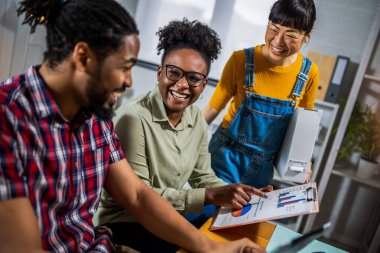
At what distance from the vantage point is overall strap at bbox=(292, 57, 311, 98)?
1778mm

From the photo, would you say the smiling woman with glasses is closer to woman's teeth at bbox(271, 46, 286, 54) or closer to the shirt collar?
the shirt collar

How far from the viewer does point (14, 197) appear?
0.74 meters

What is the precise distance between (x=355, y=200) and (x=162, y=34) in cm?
244

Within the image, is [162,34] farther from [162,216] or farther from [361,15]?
[361,15]

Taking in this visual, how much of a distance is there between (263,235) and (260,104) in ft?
2.71

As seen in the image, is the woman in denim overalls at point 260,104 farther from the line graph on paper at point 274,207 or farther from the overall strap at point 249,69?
the line graph on paper at point 274,207

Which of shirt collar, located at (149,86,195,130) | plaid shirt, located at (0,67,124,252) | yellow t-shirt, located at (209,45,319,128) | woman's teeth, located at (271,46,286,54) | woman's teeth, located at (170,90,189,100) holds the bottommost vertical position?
plaid shirt, located at (0,67,124,252)

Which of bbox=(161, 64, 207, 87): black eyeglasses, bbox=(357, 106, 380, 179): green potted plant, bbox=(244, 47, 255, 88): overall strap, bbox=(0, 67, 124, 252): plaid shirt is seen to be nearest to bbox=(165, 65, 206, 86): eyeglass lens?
bbox=(161, 64, 207, 87): black eyeglasses

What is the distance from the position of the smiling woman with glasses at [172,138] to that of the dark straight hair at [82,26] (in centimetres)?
46

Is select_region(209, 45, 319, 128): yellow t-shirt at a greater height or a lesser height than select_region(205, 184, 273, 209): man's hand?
greater

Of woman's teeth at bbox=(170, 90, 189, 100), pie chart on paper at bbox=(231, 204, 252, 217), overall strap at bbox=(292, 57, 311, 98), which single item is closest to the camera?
pie chart on paper at bbox=(231, 204, 252, 217)

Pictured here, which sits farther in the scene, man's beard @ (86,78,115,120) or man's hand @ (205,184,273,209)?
man's hand @ (205,184,273,209)

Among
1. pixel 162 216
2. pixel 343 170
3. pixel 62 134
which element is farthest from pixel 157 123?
pixel 343 170

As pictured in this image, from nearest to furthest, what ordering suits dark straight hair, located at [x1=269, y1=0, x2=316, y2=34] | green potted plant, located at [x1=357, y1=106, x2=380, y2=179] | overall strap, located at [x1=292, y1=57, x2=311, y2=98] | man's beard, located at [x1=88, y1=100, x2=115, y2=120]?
1. man's beard, located at [x1=88, y1=100, x2=115, y2=120]
2. dark straight hair, located at [x1=269, y1=0, x2=316, y2=34]
3. overall strap, located at [x1=292, y1=57, x2=311, y2=98]
4. green potted plant, located at [x1=357, y1=106, x2=380, y2=179]
